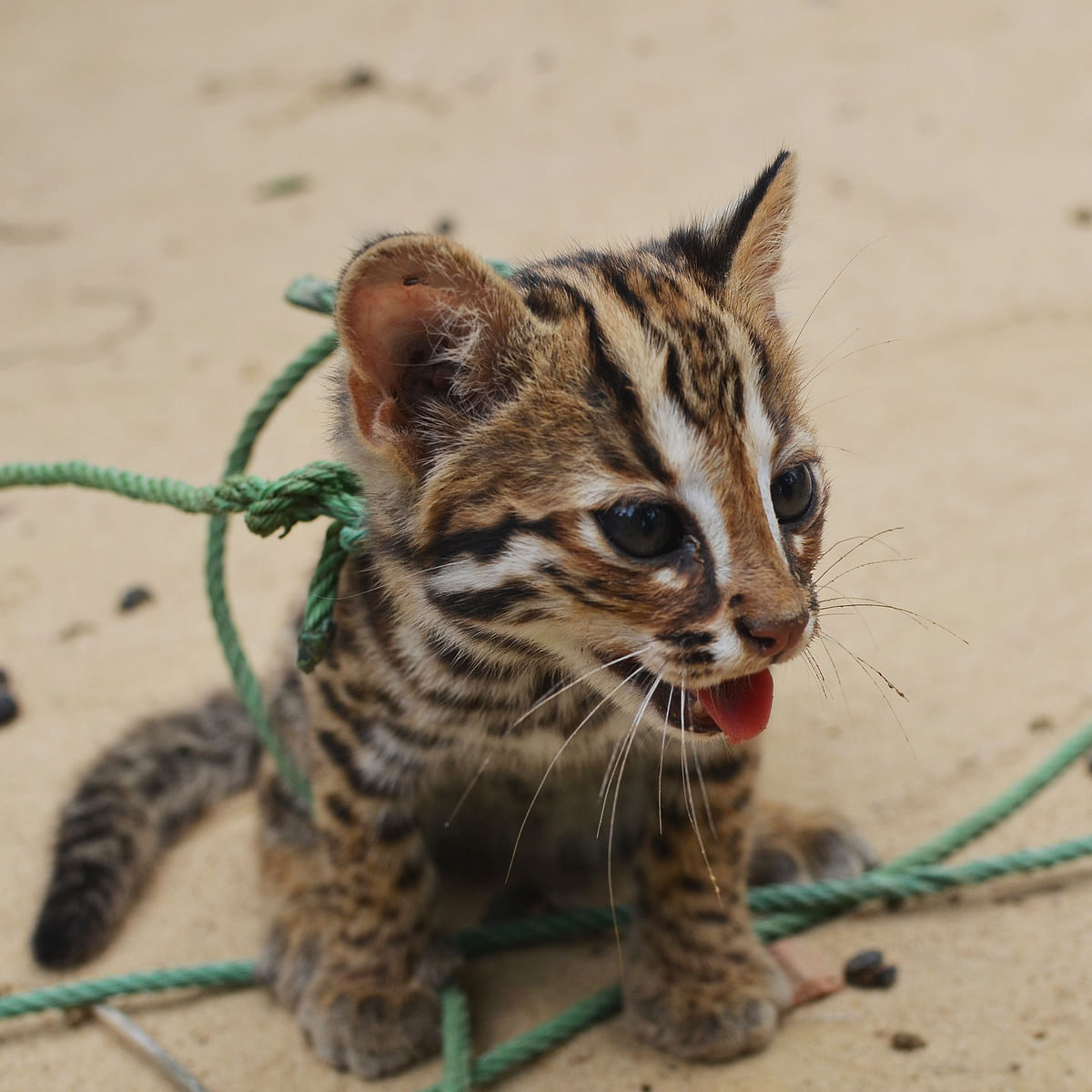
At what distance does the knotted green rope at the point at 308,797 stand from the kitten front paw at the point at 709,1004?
141 mm

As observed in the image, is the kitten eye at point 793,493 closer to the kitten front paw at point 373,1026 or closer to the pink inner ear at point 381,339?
the pink inner ear at point 381,339

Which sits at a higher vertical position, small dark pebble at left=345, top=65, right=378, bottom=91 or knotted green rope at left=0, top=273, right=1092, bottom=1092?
small dark pebble at left=345, top=65, right=378, bottom=91

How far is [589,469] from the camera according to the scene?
2.82 meters

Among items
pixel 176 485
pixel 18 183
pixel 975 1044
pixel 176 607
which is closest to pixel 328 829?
pixel 176 485

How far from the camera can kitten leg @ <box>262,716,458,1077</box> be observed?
358 cm

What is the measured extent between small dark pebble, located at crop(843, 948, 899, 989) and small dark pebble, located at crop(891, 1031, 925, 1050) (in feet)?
0.72

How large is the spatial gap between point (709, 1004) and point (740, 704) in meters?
1.12

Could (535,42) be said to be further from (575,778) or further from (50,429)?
(575,778)

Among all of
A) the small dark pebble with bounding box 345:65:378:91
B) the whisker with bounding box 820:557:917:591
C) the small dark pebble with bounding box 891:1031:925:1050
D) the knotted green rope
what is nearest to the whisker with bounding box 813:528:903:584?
the whisker with bounding box 820:557:917:591

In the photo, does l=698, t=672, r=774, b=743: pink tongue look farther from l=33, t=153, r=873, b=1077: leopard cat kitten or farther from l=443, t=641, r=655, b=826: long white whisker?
l=443, t=641, r=655, b=826: long white whisker

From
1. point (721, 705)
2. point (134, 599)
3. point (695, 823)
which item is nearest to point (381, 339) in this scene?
point (721, 705)

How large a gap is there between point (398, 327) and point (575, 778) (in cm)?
149

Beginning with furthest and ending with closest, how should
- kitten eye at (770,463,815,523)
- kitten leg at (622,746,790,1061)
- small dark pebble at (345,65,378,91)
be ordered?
small dark pebble at (345,65,378,91), kitten leg at (622,746,790,1061), kitten eye at (770,463,815,523)

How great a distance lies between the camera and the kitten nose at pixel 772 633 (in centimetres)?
264
